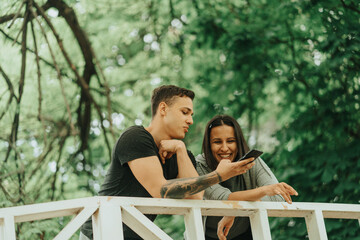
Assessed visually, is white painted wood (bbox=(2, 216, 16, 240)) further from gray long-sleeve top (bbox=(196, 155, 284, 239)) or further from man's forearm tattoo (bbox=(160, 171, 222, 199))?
gray long-sleeve top (bbox=(196, 155, 284, 239))

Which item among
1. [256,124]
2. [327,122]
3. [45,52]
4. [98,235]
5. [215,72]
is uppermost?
[45,52]

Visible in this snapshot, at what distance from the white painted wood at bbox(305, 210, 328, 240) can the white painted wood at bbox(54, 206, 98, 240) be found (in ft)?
3.10

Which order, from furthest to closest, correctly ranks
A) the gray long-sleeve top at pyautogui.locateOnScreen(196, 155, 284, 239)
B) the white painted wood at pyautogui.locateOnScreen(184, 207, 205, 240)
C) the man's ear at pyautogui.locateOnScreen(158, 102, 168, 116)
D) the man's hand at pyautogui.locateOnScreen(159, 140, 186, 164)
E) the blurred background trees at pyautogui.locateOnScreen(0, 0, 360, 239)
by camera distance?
the blurred background trees at pyautogui.locateOnScreen(0, 0, 360, 239)
the gray long-sleeve top at pyautogui.locateOnScreen(196, 155, 284, 239)
the man's ear at pyautogui.locateOnScreen(158, 102, 168, 116)
the man's hand at pyautogui.locateOnScreen(159, 140, 186, 164)
the white painted wood at pyautogui.locateOnScreen(184, 207, 205, 240)

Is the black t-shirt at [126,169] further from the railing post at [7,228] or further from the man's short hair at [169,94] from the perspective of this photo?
the railing post at [7,228]

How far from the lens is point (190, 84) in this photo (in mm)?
6043

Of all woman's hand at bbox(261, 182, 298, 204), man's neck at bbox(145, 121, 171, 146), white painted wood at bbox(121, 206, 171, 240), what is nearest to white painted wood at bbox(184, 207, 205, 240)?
white painted wood at bbox(121, 206, 171, 240)

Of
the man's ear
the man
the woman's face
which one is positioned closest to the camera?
the man

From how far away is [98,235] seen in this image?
178 centimetres

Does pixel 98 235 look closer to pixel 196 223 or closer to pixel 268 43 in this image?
pixel 196 223

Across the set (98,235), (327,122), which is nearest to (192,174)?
(98,235)

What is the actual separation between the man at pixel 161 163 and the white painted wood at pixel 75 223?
356mm

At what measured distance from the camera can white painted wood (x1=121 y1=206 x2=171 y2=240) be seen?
6.03 feet

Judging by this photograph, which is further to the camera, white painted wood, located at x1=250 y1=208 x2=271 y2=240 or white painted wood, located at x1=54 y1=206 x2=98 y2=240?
white painted wood, located at x1=250 y1=208 x2=271 y2=240

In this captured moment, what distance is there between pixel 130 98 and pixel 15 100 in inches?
68.4
